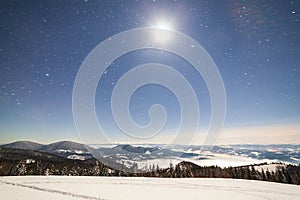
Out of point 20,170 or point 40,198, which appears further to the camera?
point 20,170

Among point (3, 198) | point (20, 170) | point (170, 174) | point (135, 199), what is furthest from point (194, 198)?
point (170, 174)

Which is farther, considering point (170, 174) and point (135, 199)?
point (170, 174)

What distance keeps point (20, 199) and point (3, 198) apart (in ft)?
8.57

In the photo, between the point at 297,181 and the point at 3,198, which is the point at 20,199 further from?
the point at 297,181

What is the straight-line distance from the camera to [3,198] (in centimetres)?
2305

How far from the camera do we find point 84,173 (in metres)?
113

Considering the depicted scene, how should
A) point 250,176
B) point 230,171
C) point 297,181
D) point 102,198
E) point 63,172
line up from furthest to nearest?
point 230,171
point 250,176
point 297,181
point 63,172
point 102,198

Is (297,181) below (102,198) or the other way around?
below

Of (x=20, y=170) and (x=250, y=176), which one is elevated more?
(x=20, y=170)

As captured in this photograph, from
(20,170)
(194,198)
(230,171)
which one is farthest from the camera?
(230,171)

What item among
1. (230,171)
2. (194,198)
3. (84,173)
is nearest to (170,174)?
(230,171)

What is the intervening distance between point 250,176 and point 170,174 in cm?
Answer: 5154

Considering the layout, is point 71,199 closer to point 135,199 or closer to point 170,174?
point 135,199

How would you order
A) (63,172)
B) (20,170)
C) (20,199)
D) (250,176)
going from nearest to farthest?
(20,199), (20,170), (63,172), (250,176)
